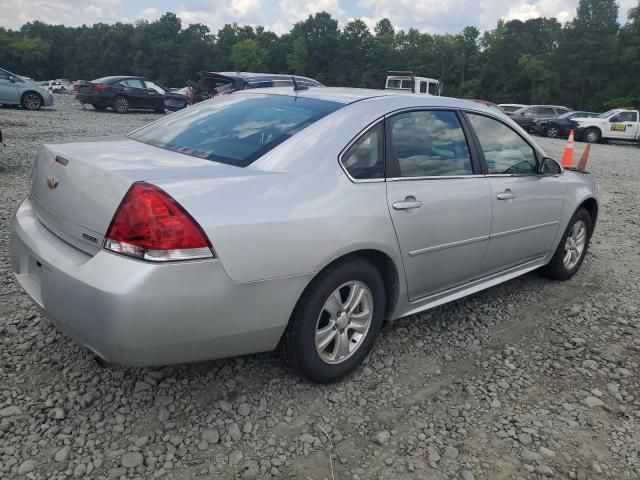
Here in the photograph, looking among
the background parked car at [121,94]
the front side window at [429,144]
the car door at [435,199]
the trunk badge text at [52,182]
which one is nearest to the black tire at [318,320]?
the car door at [435,199]

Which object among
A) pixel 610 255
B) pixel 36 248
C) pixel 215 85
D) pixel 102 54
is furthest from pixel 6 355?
A: pixel 102 54

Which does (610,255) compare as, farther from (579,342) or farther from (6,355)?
(6,355)

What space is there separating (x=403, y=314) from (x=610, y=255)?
356cm

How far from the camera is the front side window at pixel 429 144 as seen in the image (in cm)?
301

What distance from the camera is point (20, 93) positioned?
57.2ft

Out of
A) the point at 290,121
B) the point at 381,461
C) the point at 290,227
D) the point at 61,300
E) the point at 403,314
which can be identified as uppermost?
the point at 290,121

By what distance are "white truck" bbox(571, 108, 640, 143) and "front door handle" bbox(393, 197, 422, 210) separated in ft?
74.8

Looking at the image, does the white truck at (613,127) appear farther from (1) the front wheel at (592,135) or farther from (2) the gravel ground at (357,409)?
(2) the gravel ground at (357,409)

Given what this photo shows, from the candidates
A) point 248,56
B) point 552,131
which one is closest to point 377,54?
point 248,56

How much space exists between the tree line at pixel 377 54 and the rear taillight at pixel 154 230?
55.8 metres

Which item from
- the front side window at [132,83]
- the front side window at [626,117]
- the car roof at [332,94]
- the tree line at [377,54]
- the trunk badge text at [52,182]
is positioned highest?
the tree line at [377,54]

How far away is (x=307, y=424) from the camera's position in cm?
250

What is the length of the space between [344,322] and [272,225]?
30.1 inches

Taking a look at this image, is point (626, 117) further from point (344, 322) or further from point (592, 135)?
point (344, 322)
